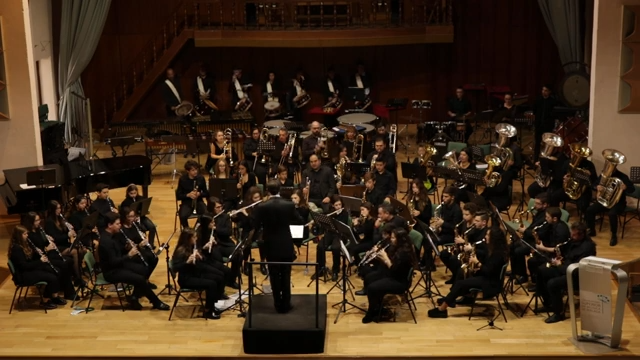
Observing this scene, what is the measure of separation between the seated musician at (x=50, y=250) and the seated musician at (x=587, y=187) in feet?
22.3

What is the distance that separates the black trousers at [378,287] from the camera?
9.76 metres

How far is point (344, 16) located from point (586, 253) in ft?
35.8

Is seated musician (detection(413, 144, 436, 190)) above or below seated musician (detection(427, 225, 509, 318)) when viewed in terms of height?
above

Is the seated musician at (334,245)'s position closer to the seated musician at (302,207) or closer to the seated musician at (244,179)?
the seated musician at (302,207)

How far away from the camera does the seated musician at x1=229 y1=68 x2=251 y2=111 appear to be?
19.0 meters

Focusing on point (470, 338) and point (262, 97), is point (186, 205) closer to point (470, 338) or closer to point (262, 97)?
point (470, 338)

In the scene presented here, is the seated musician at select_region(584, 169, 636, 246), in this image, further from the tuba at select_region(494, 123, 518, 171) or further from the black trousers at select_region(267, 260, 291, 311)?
the black trousers at select_region(267, 260, 291, 311)

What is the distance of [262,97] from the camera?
66.6 ft

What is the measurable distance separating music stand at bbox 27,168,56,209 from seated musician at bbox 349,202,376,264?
414 centimetres

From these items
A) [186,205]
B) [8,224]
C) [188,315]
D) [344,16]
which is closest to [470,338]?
[188,315]

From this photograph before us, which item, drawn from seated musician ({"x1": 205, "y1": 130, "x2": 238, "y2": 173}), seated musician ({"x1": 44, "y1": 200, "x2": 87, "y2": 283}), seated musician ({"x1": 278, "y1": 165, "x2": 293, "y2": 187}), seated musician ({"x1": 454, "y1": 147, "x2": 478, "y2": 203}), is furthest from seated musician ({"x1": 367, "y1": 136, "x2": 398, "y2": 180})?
seated musician ({"x1": 44, "y1": 200, "x2": 87, "y2": 283})

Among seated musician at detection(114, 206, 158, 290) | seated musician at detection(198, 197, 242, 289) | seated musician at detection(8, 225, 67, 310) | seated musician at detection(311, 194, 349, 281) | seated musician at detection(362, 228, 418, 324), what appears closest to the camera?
seated musician at detection(362, 228, 418, 324)

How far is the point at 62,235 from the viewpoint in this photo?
10977 millimetres

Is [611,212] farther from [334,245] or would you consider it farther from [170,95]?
[170,95]
